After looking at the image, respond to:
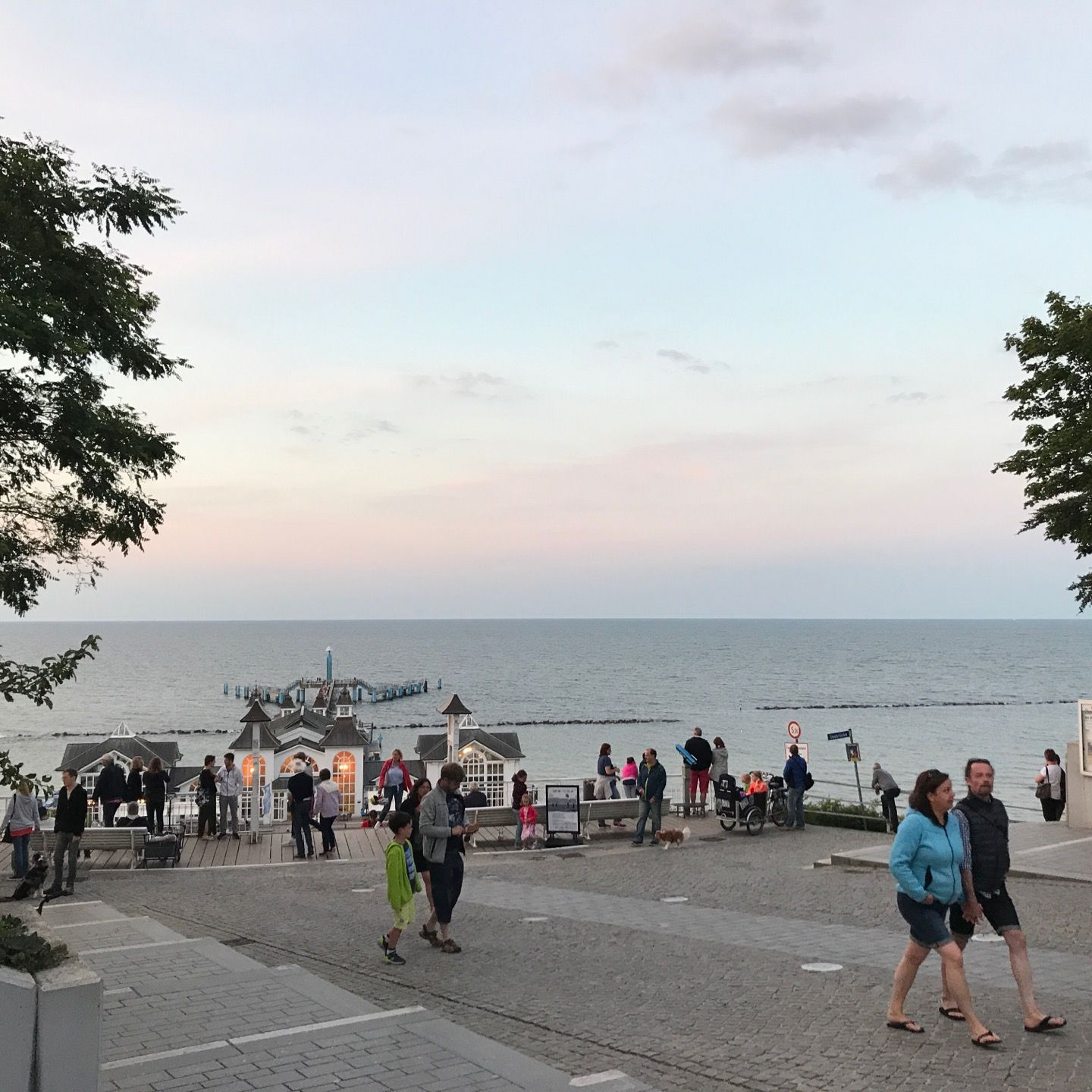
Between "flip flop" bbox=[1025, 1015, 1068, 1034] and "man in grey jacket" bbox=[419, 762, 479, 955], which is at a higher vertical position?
"man in grey jacket" bbox=[419, 762, 479, 955]

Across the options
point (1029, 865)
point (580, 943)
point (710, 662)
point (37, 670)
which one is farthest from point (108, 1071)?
point (710, 662)

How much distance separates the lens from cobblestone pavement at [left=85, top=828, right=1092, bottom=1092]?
21.6 feet

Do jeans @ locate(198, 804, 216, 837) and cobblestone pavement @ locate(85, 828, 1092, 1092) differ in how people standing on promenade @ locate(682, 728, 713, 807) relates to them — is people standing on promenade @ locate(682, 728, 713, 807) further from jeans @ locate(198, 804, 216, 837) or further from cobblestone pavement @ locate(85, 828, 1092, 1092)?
jeans @ locate(198, 804, 216, 837)

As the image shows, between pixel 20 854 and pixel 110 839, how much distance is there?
11.5ft

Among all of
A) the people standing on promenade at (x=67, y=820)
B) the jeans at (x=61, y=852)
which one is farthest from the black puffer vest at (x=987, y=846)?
the jeans at (x=61, y=852)

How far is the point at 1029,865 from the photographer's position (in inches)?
582

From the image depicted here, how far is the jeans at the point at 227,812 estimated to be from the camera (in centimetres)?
2064

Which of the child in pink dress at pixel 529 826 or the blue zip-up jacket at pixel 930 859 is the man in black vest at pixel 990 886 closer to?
the blue zip-up jacket at pixel 930 859

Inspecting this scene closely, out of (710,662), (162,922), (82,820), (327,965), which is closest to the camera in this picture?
(327,965)

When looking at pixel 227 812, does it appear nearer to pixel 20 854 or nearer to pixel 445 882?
pixel 20 854

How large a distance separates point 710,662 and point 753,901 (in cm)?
18180

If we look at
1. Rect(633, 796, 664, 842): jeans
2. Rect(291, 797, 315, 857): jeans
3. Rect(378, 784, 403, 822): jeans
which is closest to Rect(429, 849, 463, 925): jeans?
Rect(291, 797, 315, 857): jeans

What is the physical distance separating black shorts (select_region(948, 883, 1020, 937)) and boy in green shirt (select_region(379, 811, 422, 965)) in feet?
15.0

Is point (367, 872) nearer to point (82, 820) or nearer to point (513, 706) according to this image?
point (82, 820)
